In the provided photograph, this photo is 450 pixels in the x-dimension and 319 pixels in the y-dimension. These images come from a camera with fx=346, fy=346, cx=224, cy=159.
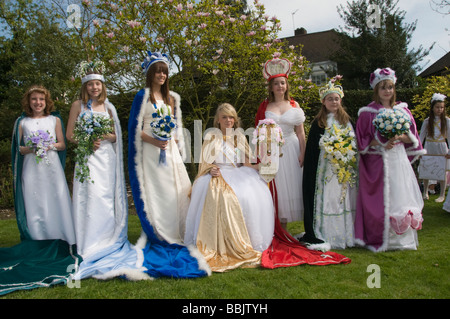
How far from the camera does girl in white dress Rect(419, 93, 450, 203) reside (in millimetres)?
7367

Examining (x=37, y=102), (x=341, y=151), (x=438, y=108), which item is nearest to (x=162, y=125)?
(x=37, y=102)

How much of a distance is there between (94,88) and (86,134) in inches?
27.4

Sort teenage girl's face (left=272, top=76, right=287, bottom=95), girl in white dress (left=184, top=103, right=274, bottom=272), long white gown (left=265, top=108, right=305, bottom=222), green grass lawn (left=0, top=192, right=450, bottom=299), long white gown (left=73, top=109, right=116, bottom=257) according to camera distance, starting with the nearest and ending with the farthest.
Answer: green grass lawn (left=0, top=192, right=450, bottom=299), girl in white dress (left=184, top=103, right=274, bottom=272), long white gown (left=73, top=109, right=116, bottom=257), long white gown (left=265, top=108, right=305, bottom=222), teenage girl's face (left=272, top=76, right=287, bottom=95)

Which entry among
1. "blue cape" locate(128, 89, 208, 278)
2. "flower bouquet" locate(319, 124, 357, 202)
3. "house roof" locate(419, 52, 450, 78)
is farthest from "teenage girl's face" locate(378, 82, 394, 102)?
"house roof" locate(419, 52, 450, 78)

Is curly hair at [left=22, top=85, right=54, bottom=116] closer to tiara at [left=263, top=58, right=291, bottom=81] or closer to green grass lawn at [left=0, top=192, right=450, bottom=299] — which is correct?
green grass lawn at [left=0, top=192, right=450, bottom=299]

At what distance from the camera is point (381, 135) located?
4.56 meters

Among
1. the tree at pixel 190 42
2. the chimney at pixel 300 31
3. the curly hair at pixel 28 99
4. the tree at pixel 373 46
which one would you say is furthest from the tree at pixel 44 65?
the chimney at pixel 300 31

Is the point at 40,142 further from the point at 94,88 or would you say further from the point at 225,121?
the point at 225,121

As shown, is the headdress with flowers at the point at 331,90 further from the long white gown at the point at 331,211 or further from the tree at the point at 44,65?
the tree at the point at 44,65

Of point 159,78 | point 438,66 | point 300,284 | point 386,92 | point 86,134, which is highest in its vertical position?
point 438,66

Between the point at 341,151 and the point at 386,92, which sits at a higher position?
the point at 386,92

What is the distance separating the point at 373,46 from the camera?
18359 millimetres

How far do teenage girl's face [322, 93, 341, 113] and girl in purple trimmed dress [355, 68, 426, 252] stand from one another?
392mm

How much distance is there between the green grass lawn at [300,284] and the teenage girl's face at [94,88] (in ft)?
7.69
